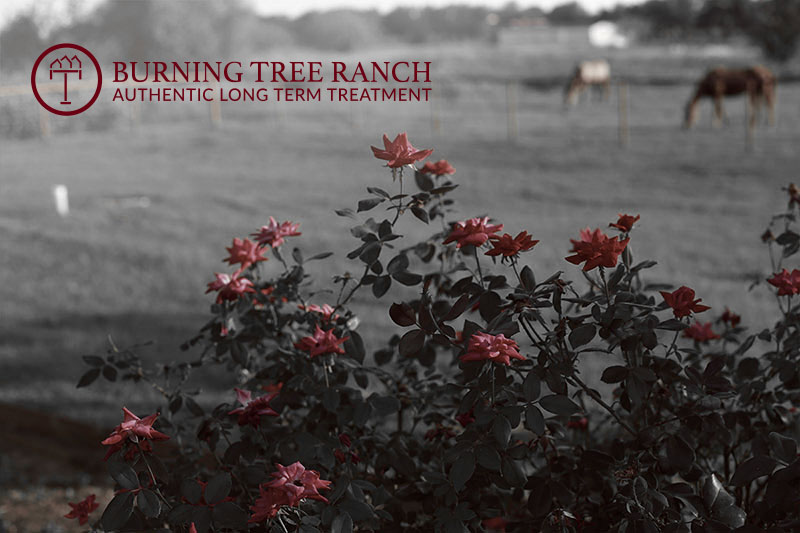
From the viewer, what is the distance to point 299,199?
1049 centimetres

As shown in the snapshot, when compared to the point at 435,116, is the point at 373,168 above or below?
below

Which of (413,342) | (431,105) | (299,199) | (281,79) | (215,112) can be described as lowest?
(299,199)

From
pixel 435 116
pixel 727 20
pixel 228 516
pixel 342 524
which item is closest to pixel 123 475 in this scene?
pixel 228 516

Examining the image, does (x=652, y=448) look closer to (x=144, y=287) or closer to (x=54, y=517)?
(x=54, y=517)

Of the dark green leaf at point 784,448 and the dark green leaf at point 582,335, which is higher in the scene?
the dark green leaf at point 582,335

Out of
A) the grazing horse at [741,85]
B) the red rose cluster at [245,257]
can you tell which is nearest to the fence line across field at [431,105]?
the grazing horse at [741,85]

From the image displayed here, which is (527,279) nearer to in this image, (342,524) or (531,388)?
(531,388)

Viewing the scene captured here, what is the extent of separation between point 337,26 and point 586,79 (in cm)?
1482

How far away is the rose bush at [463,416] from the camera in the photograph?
1.29 metres

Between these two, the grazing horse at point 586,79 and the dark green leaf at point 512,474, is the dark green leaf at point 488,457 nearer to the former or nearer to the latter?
the dark green leaf at point 512,474

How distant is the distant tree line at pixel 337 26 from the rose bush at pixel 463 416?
26.1 m

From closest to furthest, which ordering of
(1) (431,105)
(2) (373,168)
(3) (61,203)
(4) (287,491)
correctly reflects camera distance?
(4) (287,491) < (3) (61,203) < (2) (373,168) < (1) (431,105)

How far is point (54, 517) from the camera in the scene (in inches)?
111

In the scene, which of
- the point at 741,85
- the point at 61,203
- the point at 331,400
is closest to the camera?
the point at 331,400
